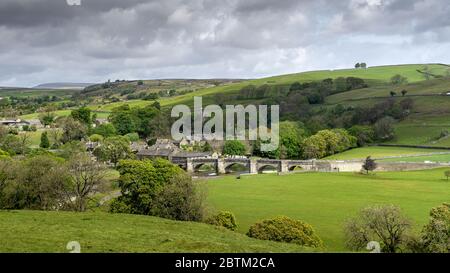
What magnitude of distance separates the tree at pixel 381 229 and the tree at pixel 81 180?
2439 centimetres

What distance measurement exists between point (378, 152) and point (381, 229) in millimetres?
75576

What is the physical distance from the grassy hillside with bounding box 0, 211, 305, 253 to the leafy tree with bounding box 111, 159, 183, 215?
11.8m

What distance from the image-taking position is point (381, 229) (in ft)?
130

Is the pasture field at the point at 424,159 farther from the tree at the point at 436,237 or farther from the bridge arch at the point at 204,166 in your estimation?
the tree at the point at 436,237

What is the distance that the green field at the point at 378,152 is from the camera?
10712 centimetres

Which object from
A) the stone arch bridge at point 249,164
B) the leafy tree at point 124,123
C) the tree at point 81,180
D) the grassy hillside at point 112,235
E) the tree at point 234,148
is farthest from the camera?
the leafy tree at point 124,123

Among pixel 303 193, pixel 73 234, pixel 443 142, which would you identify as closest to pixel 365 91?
pixel 443 142

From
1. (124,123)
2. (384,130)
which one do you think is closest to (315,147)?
(384,130)

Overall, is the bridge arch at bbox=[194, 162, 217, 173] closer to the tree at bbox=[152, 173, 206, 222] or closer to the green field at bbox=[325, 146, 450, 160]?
the green field at bbox=[325, 146, 450, 160]

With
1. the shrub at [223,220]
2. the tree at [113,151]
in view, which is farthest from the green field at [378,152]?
the shrub at [223,220]

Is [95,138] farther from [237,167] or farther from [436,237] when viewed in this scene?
[436,237]

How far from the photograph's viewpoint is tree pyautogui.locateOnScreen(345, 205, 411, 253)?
3909 cm

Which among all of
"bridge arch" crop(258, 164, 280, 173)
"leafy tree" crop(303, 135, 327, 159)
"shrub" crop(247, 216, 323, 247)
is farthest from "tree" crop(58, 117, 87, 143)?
"shrub" crop(247, 216, 323, 247)

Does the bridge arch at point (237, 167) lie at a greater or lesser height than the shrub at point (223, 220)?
lesser
